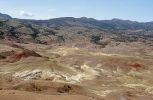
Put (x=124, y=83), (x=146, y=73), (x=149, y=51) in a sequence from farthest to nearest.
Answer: (x=149, y=51)
(x=146, y=73)
(x=124, y=83)

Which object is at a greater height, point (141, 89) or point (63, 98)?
point (63, 98)

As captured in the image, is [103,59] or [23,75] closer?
[23,75]

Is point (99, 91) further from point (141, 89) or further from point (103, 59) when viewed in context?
point (103, 59)

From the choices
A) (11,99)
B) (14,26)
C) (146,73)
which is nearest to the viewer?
(11,99)

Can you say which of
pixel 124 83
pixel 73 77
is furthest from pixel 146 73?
pixel 73 77

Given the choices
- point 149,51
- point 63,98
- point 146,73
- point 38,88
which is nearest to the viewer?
point 63,98

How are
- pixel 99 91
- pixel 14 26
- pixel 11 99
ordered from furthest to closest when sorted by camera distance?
1. pixel 14 26
2. pixel 99 91
3. pixel 11 99

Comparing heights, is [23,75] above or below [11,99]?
below

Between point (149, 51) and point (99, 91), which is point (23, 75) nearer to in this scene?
point (99, 91)

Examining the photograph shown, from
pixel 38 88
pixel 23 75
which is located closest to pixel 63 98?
pixel 38 88

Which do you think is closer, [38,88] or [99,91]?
[38,88]
